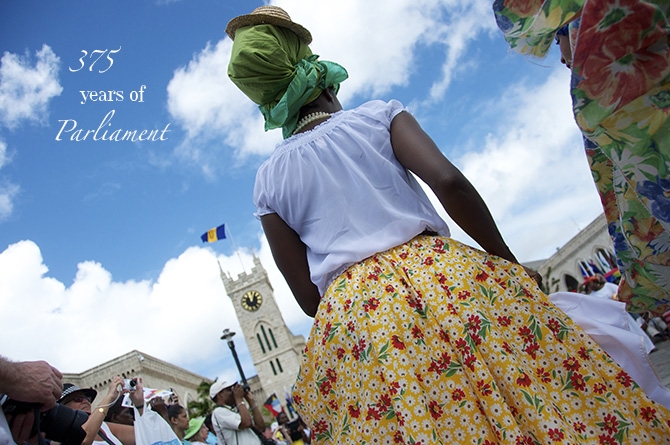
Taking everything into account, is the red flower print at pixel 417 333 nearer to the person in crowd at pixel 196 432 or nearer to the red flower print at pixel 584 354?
the red flower print at pixel 584 354

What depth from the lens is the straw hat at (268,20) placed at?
2100mm

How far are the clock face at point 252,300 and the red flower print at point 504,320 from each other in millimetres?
66858

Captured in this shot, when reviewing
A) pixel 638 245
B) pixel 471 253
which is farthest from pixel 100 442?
pixel 638 245

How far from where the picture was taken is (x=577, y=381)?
1395 millimetres

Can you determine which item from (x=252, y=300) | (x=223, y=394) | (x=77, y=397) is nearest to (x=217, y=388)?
(x=223, y=394)

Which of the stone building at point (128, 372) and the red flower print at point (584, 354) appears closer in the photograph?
the red flower print at point (584, 354)

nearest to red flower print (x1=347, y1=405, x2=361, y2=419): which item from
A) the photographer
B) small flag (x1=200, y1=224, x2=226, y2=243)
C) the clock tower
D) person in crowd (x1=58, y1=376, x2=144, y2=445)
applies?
the photographer

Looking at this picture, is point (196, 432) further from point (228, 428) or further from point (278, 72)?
point (278, 72)

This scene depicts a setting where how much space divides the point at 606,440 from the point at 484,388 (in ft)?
1.09

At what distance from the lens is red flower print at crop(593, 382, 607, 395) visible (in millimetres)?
1379

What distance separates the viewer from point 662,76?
3.68ft

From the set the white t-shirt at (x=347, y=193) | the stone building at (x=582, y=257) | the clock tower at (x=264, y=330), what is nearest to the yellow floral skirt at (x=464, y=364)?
the white t-shirt at (x=347, y=193)

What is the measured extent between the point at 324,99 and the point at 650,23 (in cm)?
128

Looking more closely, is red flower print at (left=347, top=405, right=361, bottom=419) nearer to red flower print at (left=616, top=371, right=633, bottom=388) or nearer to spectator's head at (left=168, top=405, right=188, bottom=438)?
red flower print at (left=616, top=371, right=633, bottom=388)
